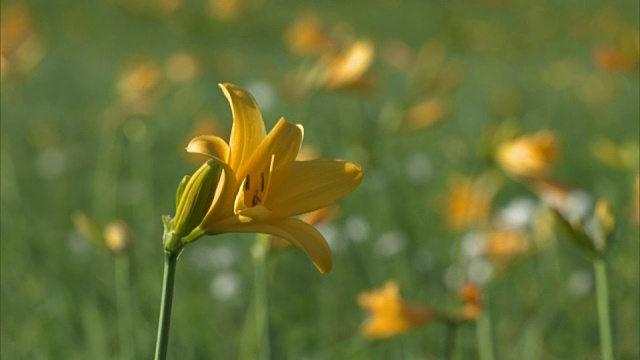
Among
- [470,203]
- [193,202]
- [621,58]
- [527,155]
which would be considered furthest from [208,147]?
[621,58]

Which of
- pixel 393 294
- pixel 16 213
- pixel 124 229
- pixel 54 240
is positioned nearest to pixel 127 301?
pixel 124 229

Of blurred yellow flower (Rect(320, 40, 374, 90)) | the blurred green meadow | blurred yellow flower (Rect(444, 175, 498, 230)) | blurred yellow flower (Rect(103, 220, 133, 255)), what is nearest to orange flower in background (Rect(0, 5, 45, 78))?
the blurred green meadow

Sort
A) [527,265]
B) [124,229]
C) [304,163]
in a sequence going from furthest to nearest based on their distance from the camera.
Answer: [527,265] → [124,229] → [304,163]

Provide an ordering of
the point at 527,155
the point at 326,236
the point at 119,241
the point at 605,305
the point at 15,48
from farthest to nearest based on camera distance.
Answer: the point at 326,236 → the point at 15,48 → the point at 527,155 → the point at 119,241 → the point at 605,305

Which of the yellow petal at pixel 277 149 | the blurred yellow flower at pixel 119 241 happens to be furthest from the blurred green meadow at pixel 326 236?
the yellow petal at pixel 277 149

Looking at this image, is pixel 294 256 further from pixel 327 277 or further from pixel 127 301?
pixel 127 301

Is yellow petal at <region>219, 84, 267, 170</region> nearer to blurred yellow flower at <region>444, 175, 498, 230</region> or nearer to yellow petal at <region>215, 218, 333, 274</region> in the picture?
yellow petal at <region>215, 218, 333, 274</region>

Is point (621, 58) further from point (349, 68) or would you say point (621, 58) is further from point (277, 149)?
point (277, 149)
